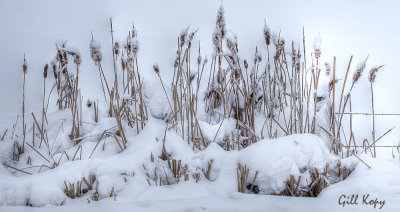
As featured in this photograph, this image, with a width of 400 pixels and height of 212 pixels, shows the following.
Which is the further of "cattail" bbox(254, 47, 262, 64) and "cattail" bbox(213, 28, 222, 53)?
"cattail" bbox(254, 47, 262, 64)

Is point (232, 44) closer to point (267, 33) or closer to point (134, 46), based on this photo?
point (267, 33)

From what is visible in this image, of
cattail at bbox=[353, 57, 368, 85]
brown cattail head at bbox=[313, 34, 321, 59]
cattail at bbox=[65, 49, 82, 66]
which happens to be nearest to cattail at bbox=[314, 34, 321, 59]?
brown cattail head at bbox=[313, 34, 321, 59]

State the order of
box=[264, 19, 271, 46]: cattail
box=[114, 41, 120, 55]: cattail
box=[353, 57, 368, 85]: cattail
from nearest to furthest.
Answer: box=[353, 57, 368, 85]: cattail → box=[264, 19, 271, 46]: cattail → box=[114, 41, 120, 55]: cattail

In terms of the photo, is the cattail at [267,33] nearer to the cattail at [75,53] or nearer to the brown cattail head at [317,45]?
the brown cattail head at [317,45]

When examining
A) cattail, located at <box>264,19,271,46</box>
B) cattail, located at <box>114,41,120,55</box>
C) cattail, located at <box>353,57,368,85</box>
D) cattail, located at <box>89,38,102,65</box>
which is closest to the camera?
cattail, located at <box>353,57,368,85</box>

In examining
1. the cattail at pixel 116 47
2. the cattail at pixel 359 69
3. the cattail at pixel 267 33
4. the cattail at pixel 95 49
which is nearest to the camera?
the cattail at pixel 359 69

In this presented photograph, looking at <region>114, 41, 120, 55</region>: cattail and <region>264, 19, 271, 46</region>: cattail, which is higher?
<region>264, 19, 271, 46</region>: cattail

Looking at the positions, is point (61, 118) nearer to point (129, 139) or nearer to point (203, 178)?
point (129, 139)

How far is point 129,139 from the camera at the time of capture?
154cm

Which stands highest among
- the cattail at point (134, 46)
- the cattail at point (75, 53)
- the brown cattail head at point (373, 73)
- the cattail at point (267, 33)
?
the cattail at point (267, 33)

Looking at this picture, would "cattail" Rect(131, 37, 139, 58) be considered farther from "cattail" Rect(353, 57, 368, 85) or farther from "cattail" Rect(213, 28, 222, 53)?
"cattail" Rect(353, 57, 368, 85)

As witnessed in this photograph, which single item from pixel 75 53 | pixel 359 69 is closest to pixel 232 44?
pixel 359 69

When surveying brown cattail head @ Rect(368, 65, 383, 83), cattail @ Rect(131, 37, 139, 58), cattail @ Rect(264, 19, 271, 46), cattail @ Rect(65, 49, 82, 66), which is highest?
cattail @ Rect(264, 19, 271, 46)

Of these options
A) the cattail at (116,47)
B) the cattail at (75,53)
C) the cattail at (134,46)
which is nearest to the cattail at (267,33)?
the cattail at (134,46)
